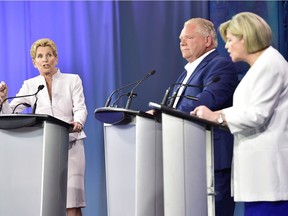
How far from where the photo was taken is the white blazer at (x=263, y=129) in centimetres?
217

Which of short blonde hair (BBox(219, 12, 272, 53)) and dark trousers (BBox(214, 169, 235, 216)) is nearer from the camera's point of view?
short blonde hair (BBox(219, 12, 272, 53))

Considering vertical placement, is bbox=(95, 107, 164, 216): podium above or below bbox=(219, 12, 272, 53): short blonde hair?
below

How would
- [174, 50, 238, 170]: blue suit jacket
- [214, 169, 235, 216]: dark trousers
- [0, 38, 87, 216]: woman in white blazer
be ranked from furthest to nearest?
[0, 38, 87, 216]: woman in white blazer, [174, 50, 238, 170]: blue suit jacket, [214, 169, 235, 216]: dark trousers

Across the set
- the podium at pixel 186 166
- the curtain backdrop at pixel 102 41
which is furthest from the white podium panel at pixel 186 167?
the curtain backdrop at pixel 102 41

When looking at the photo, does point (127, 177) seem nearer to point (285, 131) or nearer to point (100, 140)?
point (285, 131)

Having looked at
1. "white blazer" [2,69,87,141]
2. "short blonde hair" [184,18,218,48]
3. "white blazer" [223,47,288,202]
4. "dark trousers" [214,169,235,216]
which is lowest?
"dark trousers" [214,169,235,216]

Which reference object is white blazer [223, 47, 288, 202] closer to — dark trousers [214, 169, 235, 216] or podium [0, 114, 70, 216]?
dark trousers [214, 169, 235, 216]

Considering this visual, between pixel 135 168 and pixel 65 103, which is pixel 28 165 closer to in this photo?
pixel 135 168

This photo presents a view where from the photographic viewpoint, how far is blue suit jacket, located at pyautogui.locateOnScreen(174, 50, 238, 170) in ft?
9.41

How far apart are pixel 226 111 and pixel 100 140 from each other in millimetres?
2438

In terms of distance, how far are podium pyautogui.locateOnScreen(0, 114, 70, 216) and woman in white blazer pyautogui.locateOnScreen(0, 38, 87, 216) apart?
0.82 meters

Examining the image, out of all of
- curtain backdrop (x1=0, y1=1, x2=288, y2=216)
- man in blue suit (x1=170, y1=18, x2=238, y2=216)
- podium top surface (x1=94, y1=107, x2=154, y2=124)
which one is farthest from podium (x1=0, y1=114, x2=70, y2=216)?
curtain backdrop (x1=0, y1=1, x2=288, y2=216)

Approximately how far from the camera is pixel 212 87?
2.92 m

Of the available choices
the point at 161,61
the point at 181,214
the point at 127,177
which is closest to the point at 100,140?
the point at 161,61
